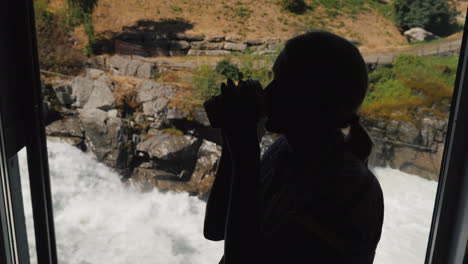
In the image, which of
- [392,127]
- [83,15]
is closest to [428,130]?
[392,127]

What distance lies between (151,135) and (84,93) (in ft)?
3.64

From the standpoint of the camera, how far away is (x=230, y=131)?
47cm

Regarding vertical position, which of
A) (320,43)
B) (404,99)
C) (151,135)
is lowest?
(151,135)

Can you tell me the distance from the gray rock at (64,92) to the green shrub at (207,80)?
230 centimetres

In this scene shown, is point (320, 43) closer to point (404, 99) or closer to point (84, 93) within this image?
point (404, 99)

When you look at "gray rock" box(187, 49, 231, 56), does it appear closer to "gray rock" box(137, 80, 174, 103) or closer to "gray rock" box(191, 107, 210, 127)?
"gray rock" box(191, 107, 210, 127)

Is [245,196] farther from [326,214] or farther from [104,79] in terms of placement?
[104,79]

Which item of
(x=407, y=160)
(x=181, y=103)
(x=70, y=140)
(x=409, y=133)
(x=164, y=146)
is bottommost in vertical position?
(x=70, y=140)

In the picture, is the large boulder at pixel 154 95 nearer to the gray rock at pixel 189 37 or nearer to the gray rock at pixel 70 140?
the gray rock at pixel 189 37

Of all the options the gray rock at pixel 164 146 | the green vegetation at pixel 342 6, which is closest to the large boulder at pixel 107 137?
the gray rock at pixel 164 146

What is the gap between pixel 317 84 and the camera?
0.46 metres

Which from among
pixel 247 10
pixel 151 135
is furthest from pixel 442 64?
pixel 151 135

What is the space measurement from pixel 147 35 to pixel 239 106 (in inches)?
68.5

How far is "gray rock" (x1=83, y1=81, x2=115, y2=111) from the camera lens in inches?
142
